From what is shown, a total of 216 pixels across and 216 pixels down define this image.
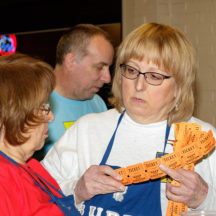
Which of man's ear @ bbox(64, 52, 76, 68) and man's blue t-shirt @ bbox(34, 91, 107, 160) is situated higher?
man's ear @ bbox(64, 52, 76, 68)

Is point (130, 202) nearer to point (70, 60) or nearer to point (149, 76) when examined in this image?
point (149, 76)

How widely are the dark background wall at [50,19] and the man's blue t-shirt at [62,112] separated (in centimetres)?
142

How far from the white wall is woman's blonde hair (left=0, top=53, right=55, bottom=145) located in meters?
2.47

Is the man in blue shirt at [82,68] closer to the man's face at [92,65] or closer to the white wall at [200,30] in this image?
the man's face at [92,65]

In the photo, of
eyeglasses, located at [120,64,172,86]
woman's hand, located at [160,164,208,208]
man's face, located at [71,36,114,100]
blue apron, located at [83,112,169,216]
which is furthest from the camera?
man's face, located at [71,36,114,100]

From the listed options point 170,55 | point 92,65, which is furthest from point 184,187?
point 92,65

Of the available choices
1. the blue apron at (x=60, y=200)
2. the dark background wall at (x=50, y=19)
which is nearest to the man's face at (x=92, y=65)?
the dark background wall at (x=50, y=19)

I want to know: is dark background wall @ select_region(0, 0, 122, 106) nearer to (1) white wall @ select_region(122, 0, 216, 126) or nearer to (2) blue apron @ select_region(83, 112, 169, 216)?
(1) white wall @ select_region(122, 0, 216, 126)

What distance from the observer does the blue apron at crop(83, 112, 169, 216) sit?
5.05 feet

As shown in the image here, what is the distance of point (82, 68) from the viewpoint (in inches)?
123

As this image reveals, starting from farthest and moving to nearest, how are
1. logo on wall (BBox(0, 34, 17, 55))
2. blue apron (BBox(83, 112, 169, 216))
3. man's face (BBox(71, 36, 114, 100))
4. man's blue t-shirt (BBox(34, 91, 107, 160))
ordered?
logo on wall (BBox(0, 34, 17, 55))
man's face (BBox(71, 36, 114, 100))
man's blue t-shirt (BBox(34, 91, 107, 160))
blue apron (BBox(83, 112, 169, 216))

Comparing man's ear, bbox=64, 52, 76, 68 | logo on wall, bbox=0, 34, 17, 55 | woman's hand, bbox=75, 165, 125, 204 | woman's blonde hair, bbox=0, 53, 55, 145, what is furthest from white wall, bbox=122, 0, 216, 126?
logo on wall, bbox=0, 34, 17, 55

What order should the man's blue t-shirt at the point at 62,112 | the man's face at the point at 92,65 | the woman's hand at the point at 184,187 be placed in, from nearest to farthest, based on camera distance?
1. the woman's hand at the point at 184,187
2. the man's blue t-shirt at the point at 62,112
3. the man's face at the point at 92,65

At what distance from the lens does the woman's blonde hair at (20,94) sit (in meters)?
1.37
